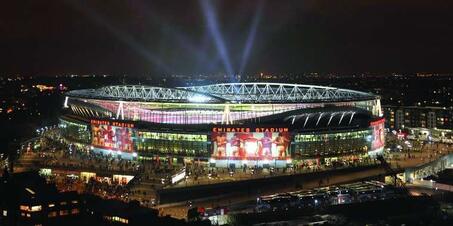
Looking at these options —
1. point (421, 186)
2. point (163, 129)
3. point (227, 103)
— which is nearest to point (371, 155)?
point (421, 186)

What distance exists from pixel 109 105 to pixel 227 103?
48.9ft

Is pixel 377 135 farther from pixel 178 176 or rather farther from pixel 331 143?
pixel 178 176

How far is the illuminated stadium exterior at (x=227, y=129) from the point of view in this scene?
49.8 m

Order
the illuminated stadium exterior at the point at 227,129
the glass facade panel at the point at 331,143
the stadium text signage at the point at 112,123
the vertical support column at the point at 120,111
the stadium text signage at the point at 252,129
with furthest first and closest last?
the vertical support column at the point at 120,111 → the stadium text signage at the point at 112,123 → the glass facade panel at the point at 331,143 → the illuminated stadium exterior at the point at 227,129 → the stadium text signage at the point at 252,129

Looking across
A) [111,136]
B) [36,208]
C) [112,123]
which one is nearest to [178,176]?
[36,208]

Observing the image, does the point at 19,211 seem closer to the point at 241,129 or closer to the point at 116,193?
the point at 116,193

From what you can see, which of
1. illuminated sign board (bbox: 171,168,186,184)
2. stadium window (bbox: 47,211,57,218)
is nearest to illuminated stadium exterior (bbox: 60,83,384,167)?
illuminated sign board (bbox: 171,168,186,184)

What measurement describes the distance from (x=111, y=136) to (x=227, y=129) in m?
12.2

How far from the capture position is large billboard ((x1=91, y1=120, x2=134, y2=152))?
2112 inches

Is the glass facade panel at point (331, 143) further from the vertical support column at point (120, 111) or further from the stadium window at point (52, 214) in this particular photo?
the stadium window at point (52, 214)

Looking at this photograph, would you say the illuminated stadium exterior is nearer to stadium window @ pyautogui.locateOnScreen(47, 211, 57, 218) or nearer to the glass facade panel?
the glass facade panel

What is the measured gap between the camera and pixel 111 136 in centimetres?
5481

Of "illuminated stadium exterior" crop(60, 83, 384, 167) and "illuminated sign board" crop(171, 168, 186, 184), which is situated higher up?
"illuminated stadium exterior" crop(60, 83, 384, 167)

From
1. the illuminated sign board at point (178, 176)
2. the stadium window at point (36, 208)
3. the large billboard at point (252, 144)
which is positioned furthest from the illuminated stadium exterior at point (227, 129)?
the stadium window at point (36, 208)
